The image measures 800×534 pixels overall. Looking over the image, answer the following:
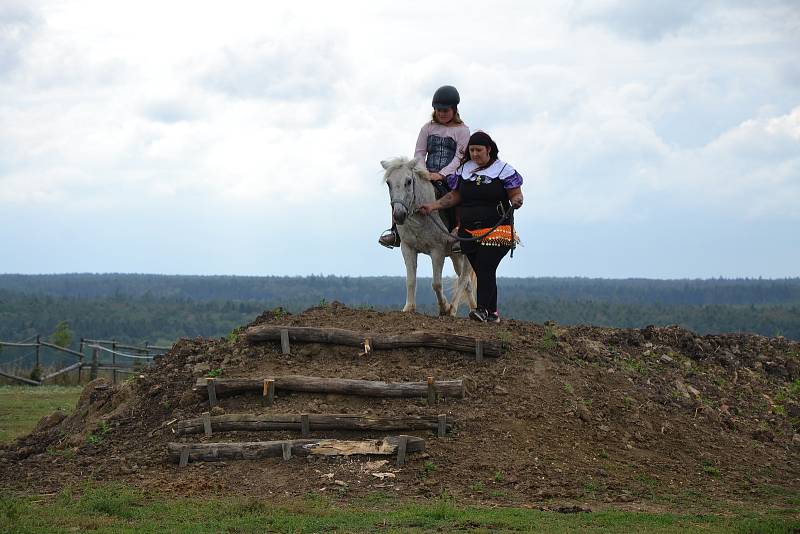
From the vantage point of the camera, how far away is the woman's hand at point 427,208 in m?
13.1

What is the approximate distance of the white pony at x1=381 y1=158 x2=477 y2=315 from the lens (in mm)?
12844

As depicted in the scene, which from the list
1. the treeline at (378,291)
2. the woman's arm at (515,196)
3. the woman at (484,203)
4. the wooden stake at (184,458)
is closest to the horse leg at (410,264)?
A: the woman at (484,203)

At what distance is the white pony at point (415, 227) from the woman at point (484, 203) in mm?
190

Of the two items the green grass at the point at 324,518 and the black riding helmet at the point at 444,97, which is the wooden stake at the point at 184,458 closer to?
the green grass at the point at 324,518

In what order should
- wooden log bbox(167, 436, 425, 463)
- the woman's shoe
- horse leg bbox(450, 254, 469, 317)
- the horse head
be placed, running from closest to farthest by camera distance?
1. wooden log bbox(167, 436, 425, 463)
2. the horse head
3. the woman's shoe
4. horse leg bbox(450, 254, 469, 317)

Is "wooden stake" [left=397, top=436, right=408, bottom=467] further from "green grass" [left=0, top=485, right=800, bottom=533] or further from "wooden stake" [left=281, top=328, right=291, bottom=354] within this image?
"wooden stake" [left=281, top=328, right=291, bottom=354]

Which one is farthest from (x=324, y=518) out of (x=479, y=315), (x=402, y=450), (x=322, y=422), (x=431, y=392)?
(x=479, y=315)

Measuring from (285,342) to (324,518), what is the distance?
3813mm

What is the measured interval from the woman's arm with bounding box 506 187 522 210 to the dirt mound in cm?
153

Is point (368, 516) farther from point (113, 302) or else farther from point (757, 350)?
point (113, 302)

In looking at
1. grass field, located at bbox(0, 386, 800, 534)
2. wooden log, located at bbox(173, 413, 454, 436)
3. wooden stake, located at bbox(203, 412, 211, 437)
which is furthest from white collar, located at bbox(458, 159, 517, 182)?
grass field, located at bbox(0, 386, 800, 534)

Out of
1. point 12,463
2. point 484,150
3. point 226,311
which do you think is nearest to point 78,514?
point 12,463

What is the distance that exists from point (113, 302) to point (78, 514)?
8383 centimetres

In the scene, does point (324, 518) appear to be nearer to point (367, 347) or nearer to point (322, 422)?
point (322, 422)
